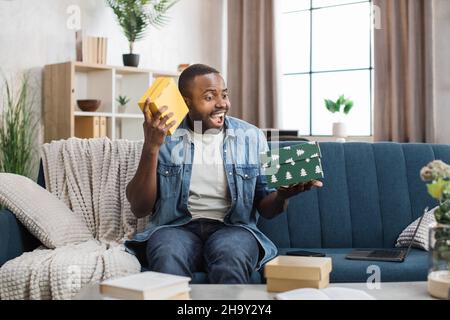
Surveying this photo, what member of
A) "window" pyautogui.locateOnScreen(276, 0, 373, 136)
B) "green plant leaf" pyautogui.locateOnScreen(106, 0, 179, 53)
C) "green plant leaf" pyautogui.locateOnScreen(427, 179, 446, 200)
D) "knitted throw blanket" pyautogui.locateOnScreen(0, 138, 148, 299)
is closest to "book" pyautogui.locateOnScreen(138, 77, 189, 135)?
"knitted throw blanket" pyautogui.locateOnScreen(0, 138, 148, 299)

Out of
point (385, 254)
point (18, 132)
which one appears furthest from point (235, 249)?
point (18, 132)

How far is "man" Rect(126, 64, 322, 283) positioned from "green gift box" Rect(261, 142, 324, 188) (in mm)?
120

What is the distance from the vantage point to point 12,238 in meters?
2.23

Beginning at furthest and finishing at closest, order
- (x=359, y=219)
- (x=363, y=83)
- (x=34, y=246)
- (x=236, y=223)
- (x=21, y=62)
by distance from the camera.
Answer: (x=363, y=83), (x=21, y=62), (x=359, y=219), (x=34, y=246), (x=236, y=223)

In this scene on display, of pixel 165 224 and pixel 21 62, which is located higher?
pixel 21 62

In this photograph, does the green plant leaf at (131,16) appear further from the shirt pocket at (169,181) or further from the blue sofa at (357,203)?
the shirt pocket at (169,181)

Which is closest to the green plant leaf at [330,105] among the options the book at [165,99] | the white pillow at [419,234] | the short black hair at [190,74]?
the white pillow at [419,234]

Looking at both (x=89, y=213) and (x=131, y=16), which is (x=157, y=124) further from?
(x=131, y=16)

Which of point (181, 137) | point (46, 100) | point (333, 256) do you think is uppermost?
point (46, 100)

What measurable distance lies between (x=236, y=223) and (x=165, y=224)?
0.26 metres
